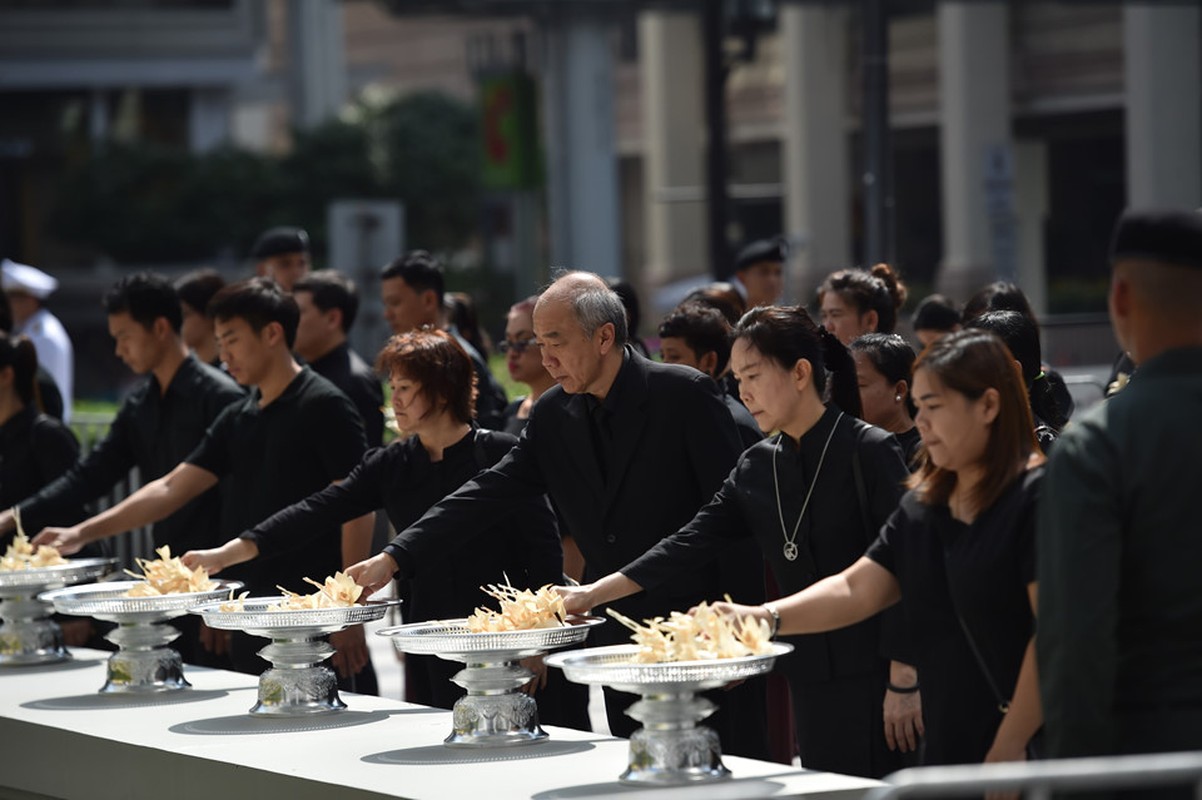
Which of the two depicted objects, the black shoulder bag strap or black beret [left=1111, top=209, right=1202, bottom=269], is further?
the black shoulder bag strap

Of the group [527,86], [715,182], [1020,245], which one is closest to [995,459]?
[715,182]

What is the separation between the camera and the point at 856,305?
27.1ft

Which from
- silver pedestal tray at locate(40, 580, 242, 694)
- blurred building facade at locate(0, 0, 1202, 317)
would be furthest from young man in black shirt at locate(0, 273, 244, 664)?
blurred building facade at locate(0, 0, 1202, 317)

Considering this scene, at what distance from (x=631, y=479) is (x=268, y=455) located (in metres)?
1.84

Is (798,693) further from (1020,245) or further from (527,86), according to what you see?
(1020,245)

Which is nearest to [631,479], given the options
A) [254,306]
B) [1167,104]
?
[254,306]

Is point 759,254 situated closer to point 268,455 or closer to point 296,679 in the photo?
point 268,455

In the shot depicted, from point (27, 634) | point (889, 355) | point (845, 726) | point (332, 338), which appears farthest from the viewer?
point (332, 338)

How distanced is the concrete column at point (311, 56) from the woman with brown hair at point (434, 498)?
45.3 metres

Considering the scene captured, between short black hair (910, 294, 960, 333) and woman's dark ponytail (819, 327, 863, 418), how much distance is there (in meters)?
2.91

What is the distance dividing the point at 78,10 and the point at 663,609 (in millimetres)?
40958

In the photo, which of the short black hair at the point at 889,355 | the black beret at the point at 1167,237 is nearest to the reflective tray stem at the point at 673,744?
the black beret at the point at 1167,237

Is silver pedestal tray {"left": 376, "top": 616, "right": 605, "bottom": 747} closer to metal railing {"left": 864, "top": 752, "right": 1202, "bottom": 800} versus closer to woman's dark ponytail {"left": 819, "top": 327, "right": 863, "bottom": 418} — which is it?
woman's dark ponytail {"left": 819, "top": 327, "right": 863, "bottom": 418}

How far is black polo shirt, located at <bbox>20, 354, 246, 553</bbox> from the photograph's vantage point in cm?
851
